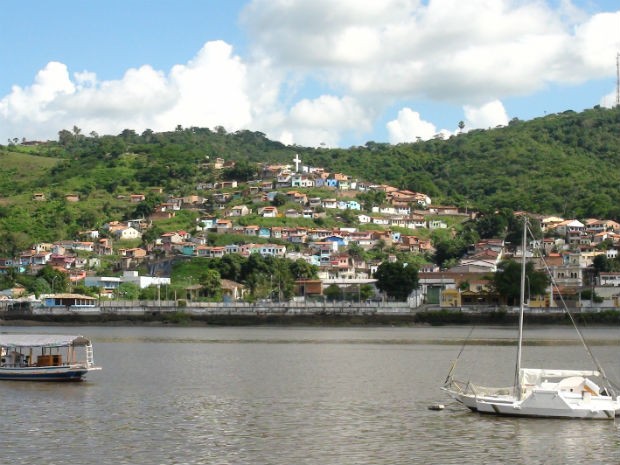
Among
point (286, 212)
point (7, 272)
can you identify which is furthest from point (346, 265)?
point (7, 272)

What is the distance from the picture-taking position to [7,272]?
139750mm

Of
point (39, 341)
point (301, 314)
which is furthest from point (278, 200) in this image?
point (39, 341)

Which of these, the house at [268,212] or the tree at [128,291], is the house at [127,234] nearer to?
the house at [268,212]

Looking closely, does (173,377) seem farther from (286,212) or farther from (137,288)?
(286,212)

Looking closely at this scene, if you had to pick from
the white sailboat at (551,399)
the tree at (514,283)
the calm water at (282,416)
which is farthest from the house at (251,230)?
the white sailboat at (551,399)

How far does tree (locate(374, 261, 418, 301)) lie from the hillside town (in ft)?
5.57

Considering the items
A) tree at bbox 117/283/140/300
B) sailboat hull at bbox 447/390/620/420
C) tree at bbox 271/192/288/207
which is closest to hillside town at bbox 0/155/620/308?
tree at bbox 271/192/288/207

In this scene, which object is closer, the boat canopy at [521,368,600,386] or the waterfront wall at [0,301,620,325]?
the boat canopy at [521,368,600,386]

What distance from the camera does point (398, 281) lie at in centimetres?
11300

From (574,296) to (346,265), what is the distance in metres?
34.7

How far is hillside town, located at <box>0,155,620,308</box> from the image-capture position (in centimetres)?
12062

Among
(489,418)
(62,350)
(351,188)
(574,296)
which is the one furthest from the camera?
(351,188)

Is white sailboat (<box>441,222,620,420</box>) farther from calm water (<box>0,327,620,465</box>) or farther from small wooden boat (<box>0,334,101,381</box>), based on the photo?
small wooden boat (<box>0,334,101,381</box>)

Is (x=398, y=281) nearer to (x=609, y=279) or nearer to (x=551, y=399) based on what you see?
(x=609, y=279)
